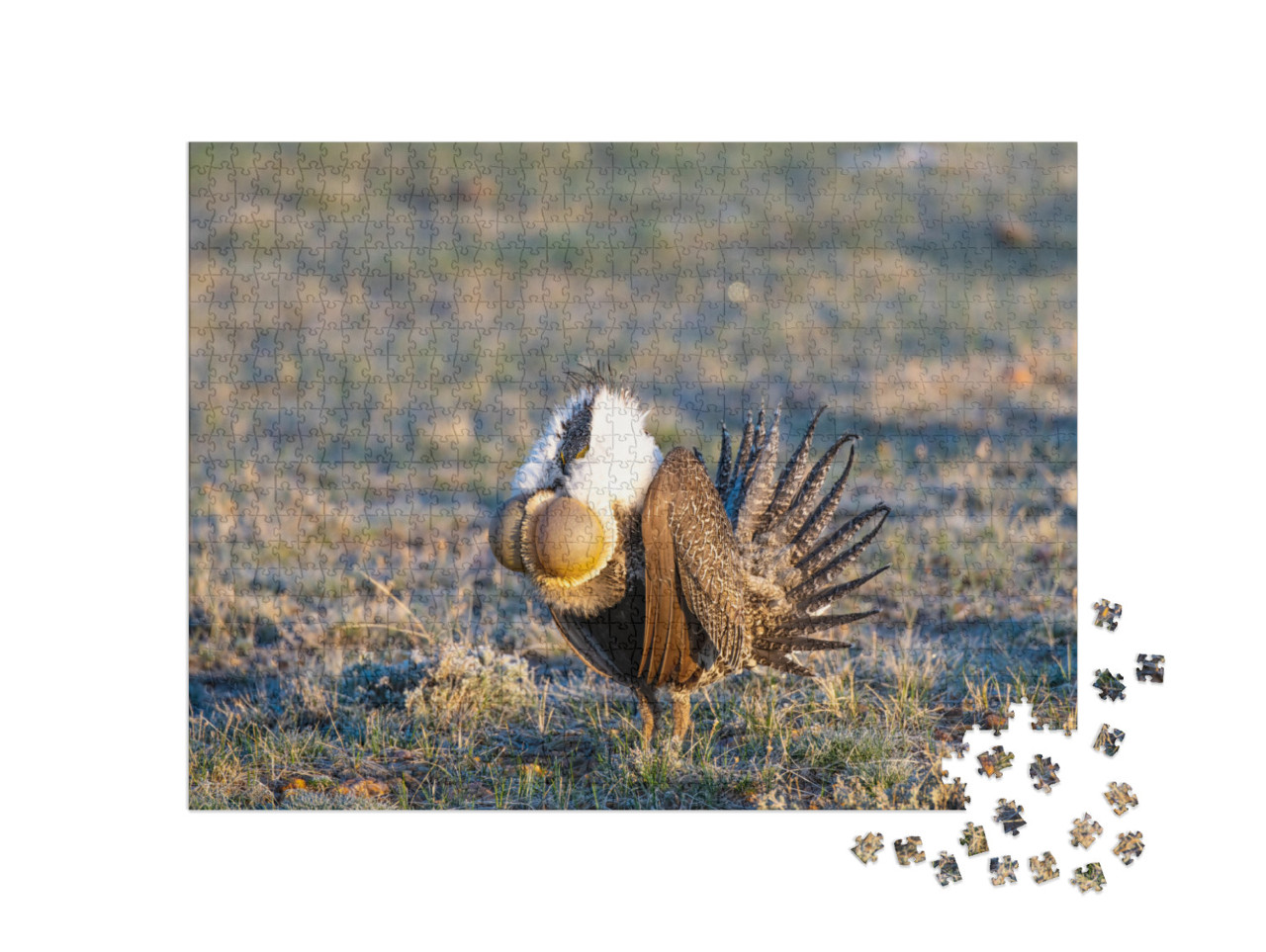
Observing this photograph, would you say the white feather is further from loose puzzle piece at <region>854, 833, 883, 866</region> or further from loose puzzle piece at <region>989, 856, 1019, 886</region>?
loose puzzle piece at <region>989, 856, 1019, 886</region>

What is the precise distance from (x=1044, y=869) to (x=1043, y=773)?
1.11 feet

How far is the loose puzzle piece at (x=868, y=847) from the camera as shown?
4.48 metres

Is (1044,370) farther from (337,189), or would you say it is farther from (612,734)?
(337,189)

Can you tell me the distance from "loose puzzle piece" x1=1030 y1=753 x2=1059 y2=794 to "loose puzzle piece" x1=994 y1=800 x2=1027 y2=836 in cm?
11

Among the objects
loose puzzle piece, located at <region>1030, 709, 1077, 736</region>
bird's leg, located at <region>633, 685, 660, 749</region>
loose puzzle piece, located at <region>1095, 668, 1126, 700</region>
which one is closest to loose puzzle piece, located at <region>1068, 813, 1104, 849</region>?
loose puzzle piece, located at <region>1030, 709, 1077, 736</region>

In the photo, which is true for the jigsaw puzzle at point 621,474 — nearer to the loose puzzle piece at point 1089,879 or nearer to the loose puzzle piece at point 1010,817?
the loose puzzle piece at point 1010,817

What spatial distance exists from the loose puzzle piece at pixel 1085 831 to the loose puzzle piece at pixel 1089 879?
3.4 inches

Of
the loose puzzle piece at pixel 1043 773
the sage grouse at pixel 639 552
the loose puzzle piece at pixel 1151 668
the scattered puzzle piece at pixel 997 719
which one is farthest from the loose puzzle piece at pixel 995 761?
the sage grouse at pixel 639 552

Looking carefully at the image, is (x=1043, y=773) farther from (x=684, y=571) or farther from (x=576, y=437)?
(x=576, y=437)

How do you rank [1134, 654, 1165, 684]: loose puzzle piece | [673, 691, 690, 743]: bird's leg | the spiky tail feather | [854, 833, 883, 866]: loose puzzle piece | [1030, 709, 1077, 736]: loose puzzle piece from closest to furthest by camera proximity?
[854, 833, 883, 866]: loose puzzle piece < [1134, 654, 1165, 684]: loose puzzle piece < [1030, 709, 1077, 736]: loose puzzle piece < [673, 691, 690, 743]: bird's leg < the spiky tail feather

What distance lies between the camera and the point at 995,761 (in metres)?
4.50

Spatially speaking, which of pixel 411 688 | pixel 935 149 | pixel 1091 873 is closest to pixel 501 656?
pixel 411 688

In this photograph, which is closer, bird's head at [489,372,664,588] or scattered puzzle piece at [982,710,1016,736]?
bird's head at [489,372,664,588]

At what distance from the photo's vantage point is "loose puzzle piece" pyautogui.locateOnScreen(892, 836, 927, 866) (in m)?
4.42
